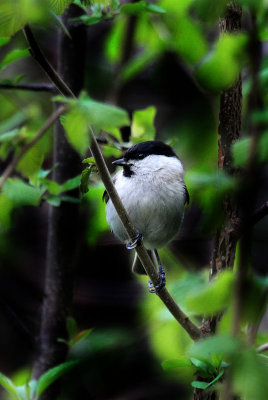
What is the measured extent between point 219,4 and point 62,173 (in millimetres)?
1071

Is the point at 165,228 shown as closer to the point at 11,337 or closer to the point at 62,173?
the point at 62,173

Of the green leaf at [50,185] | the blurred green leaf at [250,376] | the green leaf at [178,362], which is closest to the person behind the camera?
the blurred green leaf at [250,376]

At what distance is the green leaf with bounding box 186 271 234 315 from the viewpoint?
0.33 m

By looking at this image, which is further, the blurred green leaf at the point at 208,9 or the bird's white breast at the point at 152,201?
the bird's white breast at the point at 152,201

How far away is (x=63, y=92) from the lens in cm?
56

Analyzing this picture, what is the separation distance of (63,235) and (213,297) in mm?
1084

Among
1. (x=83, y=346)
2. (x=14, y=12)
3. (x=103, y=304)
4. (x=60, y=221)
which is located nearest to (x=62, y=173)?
(x=60, y=221)

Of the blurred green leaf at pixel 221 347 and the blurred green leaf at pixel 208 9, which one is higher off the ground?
the blurred green leaf at pixel 208 9

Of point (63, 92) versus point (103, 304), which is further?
point (103, 304)

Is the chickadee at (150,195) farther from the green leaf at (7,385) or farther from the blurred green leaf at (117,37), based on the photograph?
the green leaf at (7,385)

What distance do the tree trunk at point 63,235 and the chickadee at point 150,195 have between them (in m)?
0.15

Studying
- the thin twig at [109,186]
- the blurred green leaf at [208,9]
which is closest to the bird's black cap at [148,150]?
the thin twig at [109,186]

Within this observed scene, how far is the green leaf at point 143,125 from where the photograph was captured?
4.09 ft

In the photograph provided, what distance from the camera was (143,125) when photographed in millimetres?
1260
